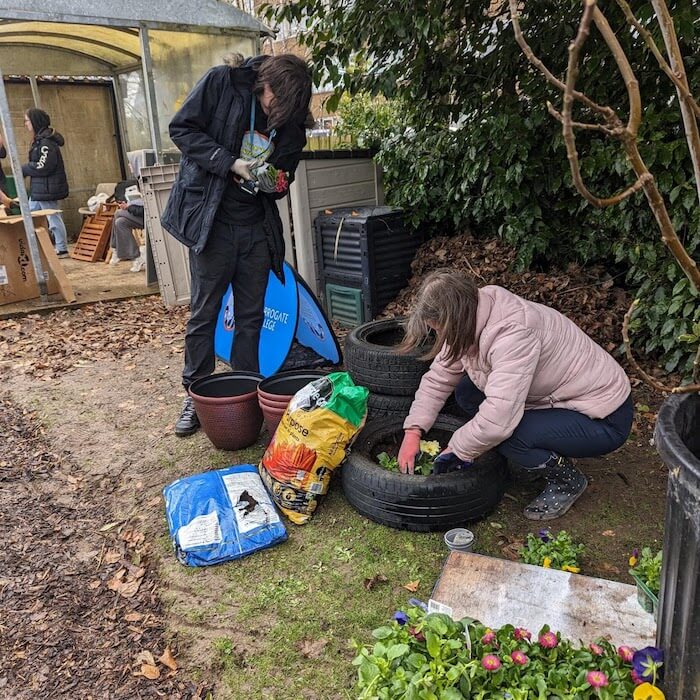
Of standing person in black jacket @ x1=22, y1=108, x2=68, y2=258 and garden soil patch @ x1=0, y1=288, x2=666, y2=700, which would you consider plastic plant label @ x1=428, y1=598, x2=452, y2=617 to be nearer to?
garden soil patch @ x1=0, y1=288, x2=666, y2=700

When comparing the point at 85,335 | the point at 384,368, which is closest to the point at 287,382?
the point at 384,368

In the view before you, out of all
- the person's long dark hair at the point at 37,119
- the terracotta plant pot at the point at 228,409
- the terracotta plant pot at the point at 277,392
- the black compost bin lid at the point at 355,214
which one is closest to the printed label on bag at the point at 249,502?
the terracotta plant pot at the point at 277,392

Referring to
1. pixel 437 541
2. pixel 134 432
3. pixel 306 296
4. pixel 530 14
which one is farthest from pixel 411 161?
pixel 437 541

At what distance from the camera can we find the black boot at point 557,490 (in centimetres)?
278

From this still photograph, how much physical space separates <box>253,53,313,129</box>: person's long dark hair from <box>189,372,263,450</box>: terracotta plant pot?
1424 mm

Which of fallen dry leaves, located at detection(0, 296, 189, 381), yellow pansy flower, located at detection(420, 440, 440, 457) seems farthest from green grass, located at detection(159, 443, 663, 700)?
fallen dry leaves, located at detection(0, 296, 189, 381)

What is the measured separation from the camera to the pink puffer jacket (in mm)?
2473

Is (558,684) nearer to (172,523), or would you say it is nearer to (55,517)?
(172,523)

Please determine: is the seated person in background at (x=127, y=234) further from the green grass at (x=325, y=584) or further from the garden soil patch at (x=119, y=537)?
the green grass at (x=325, y=584)

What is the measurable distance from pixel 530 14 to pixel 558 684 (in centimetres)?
444

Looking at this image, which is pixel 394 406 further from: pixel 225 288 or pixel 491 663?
pixel 491 663

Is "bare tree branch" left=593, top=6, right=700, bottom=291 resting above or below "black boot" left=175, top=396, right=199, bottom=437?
above

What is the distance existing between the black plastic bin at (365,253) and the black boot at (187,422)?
81.1 inches

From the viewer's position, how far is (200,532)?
2.67m
